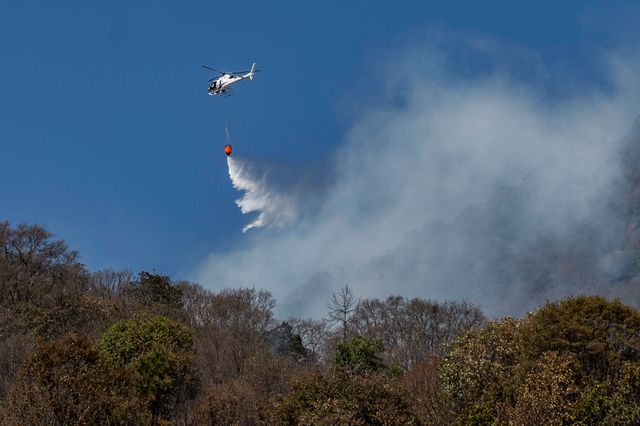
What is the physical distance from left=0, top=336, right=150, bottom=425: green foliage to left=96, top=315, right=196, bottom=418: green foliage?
547 cm

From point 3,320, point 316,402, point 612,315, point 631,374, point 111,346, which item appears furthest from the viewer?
point 3,320

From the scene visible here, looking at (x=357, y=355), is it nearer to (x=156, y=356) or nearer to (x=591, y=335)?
(x=156, y=356)

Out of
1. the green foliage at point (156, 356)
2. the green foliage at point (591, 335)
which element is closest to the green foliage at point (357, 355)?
the green foliage at point (156, 356)

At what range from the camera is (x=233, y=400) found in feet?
125

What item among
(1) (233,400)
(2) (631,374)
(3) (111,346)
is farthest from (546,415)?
(3) (111,346)

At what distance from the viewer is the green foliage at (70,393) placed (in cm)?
2959

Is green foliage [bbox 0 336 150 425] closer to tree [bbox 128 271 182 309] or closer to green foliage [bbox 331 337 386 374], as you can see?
green foliage [bbox 331 337 386 374]

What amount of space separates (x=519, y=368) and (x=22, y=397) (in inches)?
817

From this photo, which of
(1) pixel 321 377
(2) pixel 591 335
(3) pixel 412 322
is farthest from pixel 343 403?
(3) pixel 412 322

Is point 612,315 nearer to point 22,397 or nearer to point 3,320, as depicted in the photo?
point 22,397

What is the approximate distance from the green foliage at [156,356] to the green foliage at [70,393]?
18.0 feet


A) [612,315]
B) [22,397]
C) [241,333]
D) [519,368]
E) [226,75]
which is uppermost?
[226,75]

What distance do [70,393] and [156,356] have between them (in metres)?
11.2

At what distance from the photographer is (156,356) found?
42.1 meters
